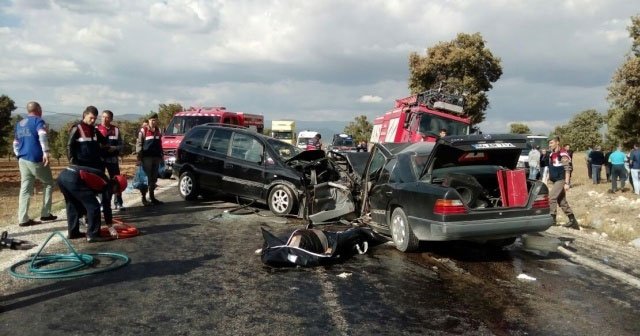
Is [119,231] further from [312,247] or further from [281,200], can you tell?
[281,200]

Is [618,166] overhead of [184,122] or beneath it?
beneath

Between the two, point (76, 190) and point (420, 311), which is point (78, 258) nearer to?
point (76, 190)

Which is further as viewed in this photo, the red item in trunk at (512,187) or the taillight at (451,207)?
the red item in trunk at (512,187)

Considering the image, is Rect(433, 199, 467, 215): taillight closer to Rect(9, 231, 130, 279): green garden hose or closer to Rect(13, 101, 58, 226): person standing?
Rect(9, 231, 130, 279): green garden hose

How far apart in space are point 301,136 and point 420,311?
107 ft

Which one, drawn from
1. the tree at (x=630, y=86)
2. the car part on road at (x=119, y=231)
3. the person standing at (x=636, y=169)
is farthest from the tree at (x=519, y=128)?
the car part on road at (x=119, y=231)

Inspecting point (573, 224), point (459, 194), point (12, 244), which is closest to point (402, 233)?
point (459, 194)

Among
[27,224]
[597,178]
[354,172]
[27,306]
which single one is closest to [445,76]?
[597,178]

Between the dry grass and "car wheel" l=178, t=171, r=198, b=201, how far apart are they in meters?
8.51

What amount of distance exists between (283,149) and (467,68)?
924 inches

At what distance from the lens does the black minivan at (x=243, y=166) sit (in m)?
9.73

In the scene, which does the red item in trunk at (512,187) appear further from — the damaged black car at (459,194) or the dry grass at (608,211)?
the dry grass at (608,211)

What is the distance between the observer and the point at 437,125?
1728cm

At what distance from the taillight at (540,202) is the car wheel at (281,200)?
433cm
